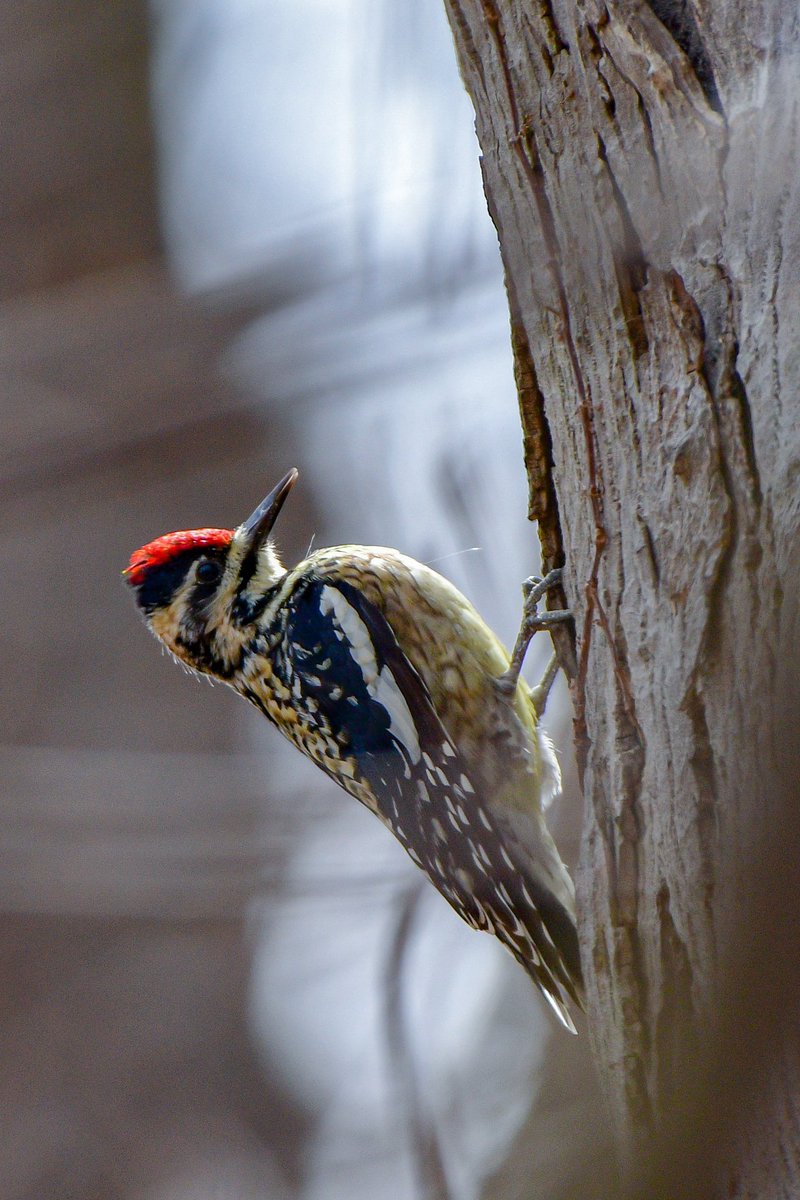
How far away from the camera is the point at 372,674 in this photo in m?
3.18

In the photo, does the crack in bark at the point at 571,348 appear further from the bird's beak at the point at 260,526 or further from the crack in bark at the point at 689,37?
the bird's beak at the point at 260,526

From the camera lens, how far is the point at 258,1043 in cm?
530

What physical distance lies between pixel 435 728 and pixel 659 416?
1.35m

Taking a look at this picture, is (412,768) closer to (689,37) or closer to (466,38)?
(466,38)

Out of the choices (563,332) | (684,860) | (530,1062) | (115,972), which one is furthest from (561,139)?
(115,972)

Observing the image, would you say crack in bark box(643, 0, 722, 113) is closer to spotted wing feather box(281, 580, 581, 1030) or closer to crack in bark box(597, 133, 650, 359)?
crack in bark box(597, 133, 650, 359)

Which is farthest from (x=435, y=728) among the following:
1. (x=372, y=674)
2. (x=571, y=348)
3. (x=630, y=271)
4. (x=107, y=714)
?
(x=107, y=714)

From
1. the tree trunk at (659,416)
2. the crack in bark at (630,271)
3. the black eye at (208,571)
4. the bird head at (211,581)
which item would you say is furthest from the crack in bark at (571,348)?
the black eye at (208,571)

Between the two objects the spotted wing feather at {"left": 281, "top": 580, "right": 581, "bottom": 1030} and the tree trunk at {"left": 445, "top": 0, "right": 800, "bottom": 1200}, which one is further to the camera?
the spotted wing feather at {"left": 281, "top": 580, "right": 581, "bottom": 1030}

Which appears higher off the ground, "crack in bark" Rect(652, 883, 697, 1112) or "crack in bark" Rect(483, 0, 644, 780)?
"crack in bark" Rect(483, 0, 644, 780)

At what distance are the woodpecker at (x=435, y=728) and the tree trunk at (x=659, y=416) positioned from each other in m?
0.73

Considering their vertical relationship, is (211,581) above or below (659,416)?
below

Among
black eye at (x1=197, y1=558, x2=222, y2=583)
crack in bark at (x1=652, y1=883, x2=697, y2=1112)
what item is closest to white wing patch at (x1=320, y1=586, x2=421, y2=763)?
black eye at (x1=197, y1=558, x2=222, y2=583)

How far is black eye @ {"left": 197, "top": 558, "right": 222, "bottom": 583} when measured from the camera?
370cm
